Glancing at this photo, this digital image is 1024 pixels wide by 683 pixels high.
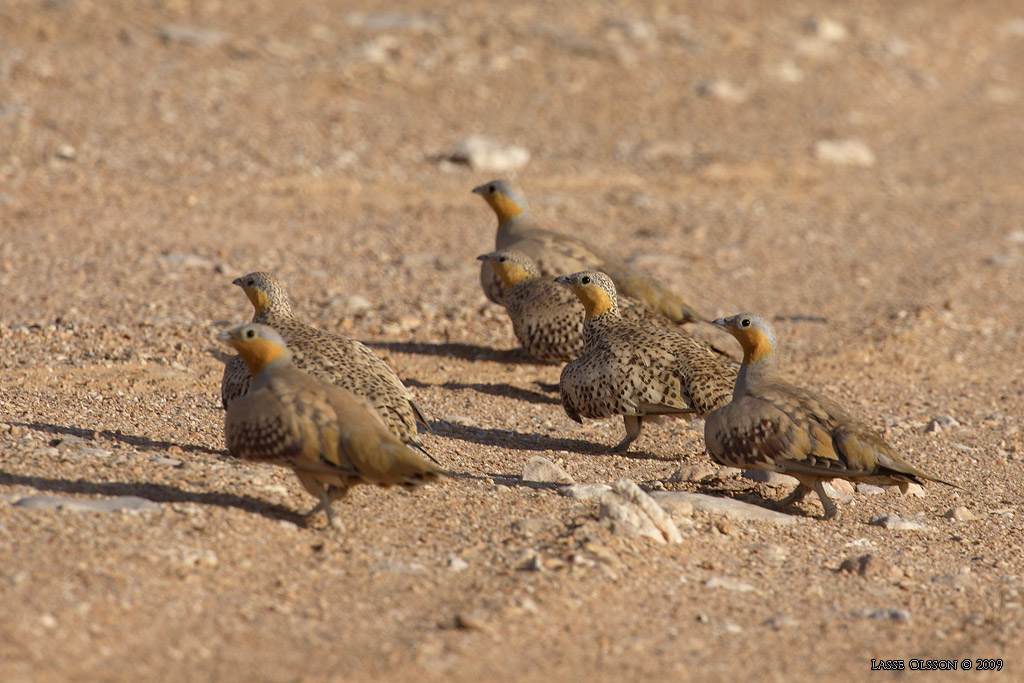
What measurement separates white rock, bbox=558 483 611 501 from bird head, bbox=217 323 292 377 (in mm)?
1535

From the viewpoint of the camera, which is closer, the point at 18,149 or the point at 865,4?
the point at 18,149

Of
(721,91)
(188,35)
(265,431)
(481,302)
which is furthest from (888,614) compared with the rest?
(188,35)

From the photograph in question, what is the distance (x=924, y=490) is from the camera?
6.79 metres

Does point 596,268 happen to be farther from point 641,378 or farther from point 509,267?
point 641,378

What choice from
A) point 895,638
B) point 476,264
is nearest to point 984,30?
point 476,264

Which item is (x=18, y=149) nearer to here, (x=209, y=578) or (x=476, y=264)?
(x=476, y=264)

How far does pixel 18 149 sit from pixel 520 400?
7225mm

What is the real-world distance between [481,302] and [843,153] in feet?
25.3

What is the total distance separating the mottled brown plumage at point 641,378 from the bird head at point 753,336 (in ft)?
1.56

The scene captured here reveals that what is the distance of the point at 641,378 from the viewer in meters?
7.20

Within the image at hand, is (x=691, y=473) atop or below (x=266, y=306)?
below

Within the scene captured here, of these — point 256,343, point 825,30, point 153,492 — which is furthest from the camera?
point 825,30

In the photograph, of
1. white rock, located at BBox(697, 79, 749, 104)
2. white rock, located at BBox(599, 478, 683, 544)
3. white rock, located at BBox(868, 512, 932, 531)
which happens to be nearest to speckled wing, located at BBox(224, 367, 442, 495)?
white rock, located at BBox(599, 478, 683, 544)

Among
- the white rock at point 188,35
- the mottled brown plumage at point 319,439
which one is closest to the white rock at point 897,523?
the mottled brown plumage at point 319,439
